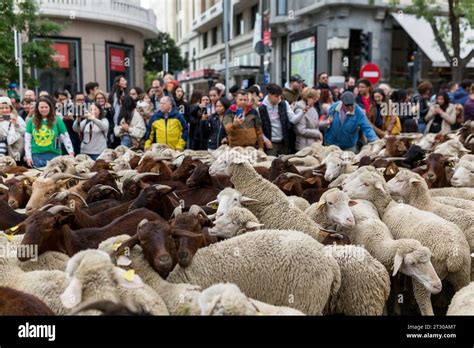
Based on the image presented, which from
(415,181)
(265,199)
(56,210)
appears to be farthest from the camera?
(415,181)

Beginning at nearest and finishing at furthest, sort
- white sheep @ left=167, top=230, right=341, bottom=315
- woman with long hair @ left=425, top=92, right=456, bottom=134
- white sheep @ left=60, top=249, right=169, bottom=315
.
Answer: white sheep @ left=60, top=249, right=169, bottom=315
white sheep @ left=167, top=230, right=341, bottom=315
woman with long hair @ left=425, top=92, right=456, bottom=134

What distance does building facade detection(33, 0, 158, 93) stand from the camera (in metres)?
23.3

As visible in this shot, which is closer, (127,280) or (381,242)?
(127,280)

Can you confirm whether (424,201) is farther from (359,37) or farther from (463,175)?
(359,37)

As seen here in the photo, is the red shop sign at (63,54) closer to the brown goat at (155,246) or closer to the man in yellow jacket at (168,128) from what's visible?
the man in yellow jacket at (168,128)

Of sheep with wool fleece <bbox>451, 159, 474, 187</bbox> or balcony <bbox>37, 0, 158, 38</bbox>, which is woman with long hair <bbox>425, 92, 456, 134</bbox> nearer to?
sheep with wool fleece <bbox>451, 159, 474, 187</bbox>

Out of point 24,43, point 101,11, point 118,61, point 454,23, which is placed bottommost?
point 24,43

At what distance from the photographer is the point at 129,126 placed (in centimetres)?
948

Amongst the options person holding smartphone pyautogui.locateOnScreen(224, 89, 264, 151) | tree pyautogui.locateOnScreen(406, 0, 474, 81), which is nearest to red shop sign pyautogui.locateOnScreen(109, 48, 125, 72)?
tree pyautogui.locateOnScreen(406, 0, 474, 81)

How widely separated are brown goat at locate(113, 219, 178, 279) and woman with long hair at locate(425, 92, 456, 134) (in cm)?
770

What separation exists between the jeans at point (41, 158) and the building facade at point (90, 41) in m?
16.4

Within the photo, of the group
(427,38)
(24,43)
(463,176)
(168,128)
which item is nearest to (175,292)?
(463,176)

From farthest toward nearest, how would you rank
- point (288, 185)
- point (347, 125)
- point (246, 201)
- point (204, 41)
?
1. point (204, 41)
2. point (347, 125)
3. point (288, 185)
4. point (246, 201)

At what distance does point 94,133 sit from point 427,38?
20183mm
